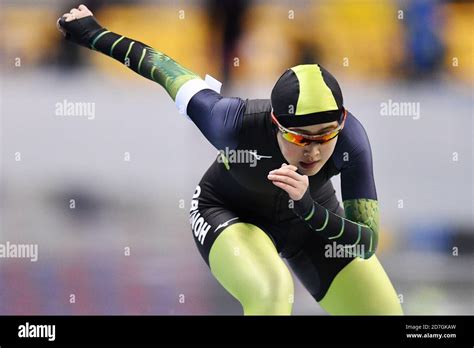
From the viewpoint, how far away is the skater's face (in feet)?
17.7

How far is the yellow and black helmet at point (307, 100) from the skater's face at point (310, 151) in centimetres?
3

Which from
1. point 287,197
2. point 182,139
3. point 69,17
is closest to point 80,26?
point 69,17

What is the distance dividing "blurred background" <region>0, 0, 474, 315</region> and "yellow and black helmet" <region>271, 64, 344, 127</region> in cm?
112

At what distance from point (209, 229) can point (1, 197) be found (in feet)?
5.31

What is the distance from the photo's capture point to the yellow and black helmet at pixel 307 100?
534 cm

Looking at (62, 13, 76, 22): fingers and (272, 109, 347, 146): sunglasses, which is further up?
(62, 13, 76, 22): fingers

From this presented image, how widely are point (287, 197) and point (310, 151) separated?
0.40 metres

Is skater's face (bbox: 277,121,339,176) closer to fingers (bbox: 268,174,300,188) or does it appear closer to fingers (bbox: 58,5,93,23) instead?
fingers (bbox: 268,174,300,188)

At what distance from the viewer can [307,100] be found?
5332 mm
